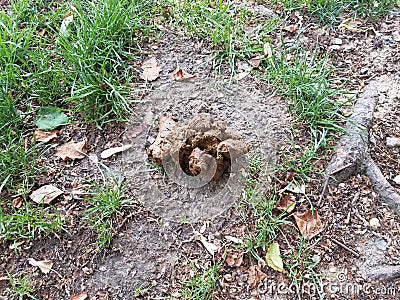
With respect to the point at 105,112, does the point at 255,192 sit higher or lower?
lower

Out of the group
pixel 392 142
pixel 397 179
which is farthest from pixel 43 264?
pixel 392 142

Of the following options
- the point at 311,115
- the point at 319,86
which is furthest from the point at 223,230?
the point at 319,86

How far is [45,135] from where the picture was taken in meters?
2.77

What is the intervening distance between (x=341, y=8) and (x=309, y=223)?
1998 millimetres

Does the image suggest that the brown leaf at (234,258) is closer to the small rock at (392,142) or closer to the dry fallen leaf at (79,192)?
the dry fallen leaf at (79,192)

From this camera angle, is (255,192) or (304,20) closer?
(255,192)

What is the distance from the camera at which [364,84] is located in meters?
3.02

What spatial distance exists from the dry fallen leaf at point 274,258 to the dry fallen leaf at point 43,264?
115cm

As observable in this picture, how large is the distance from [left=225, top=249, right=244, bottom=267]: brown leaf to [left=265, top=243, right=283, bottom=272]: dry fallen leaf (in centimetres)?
14

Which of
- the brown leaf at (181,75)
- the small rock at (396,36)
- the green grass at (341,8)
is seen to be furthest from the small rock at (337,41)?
the brown leaf at (181,75)

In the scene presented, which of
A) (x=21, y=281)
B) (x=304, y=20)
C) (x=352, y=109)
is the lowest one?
(x=21, y=281)

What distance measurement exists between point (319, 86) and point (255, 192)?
0.87 metres

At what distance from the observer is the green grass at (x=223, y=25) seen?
319 centimetres

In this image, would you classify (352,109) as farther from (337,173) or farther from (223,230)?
(223,230)
